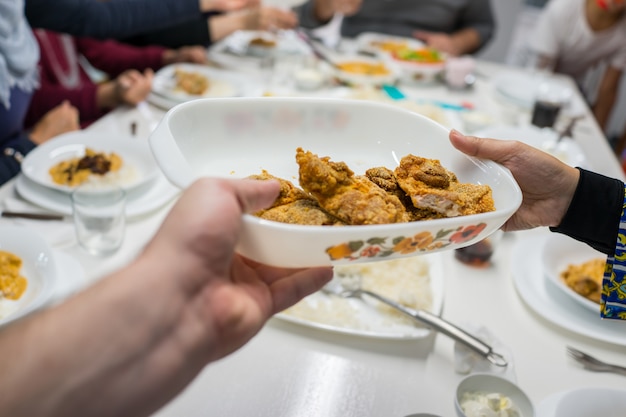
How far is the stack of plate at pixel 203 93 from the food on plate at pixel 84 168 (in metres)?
0.58

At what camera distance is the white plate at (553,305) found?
1228 mm

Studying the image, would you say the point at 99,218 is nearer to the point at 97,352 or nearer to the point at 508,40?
the point at 97,352

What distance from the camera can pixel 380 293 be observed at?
4.06 ft

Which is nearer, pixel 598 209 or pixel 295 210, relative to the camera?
pixel 295 210

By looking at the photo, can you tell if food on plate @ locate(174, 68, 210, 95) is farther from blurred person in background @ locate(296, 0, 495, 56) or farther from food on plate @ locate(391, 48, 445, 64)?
blurred person in background @ locate(296, 0, 495, 56)

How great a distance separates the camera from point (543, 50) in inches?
160

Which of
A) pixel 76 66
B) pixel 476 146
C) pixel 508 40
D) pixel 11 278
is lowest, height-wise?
pixel 508 40

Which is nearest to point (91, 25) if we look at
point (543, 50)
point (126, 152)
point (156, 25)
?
point (156, 25)

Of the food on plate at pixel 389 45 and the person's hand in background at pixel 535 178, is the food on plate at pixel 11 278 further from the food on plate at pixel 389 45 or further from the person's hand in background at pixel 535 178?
the food on plate at pixel 389 45

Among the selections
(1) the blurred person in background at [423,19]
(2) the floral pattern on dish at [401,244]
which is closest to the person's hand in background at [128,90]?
(2) the floral pattern on dish at [401,244]

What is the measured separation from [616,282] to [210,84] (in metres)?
1.94

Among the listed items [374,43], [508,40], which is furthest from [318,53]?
[508,40]

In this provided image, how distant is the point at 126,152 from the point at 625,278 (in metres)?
1.56

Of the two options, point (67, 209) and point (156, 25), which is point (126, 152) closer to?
point (67, 209)
